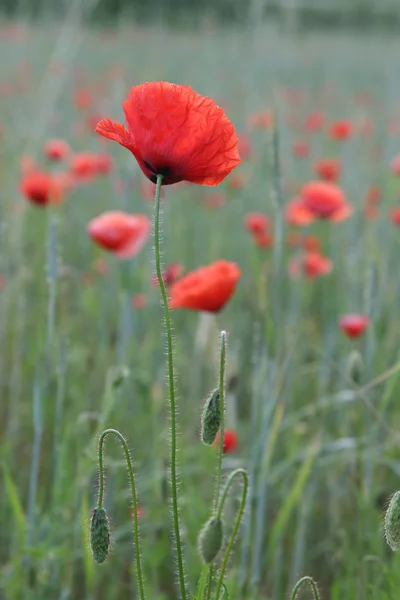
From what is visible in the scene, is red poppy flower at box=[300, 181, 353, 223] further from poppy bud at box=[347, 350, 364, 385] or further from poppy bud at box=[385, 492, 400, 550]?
poppy bud at box=[385, 492, 400, 550]

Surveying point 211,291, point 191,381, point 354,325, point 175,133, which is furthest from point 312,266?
point 175,133

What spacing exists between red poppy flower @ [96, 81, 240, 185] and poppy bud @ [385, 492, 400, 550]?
0.37 m

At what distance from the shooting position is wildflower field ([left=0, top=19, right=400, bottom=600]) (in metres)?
0.78

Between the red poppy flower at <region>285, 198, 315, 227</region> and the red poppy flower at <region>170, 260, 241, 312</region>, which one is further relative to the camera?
the red poppy flower at <region>285, 198, 315, 227</region>

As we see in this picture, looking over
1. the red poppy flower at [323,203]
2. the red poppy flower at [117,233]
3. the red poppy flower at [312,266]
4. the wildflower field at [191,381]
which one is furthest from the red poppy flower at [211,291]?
the red poppy flower at [312,266]

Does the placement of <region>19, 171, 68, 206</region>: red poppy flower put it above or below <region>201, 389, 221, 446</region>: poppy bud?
above

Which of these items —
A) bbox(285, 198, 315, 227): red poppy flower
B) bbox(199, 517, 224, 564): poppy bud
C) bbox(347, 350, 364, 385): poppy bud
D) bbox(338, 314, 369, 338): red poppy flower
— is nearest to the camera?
bbox(199, 517, 224, 564): poppy bud

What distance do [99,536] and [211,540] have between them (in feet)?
0.41

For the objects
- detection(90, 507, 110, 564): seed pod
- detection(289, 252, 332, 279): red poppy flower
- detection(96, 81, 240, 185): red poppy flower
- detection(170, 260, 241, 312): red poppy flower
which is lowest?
detection(90, 507, 110, 564): seed pod

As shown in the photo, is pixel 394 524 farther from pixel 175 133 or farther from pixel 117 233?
pixel 117 233

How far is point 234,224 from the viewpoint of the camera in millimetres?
3855

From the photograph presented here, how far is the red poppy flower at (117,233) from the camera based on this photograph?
1.64m

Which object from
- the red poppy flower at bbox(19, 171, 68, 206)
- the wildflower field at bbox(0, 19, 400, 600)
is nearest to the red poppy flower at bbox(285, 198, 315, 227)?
the wildflower field at bbox(0, 19, 400, 600)

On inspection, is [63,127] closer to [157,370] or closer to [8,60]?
[8,60]
